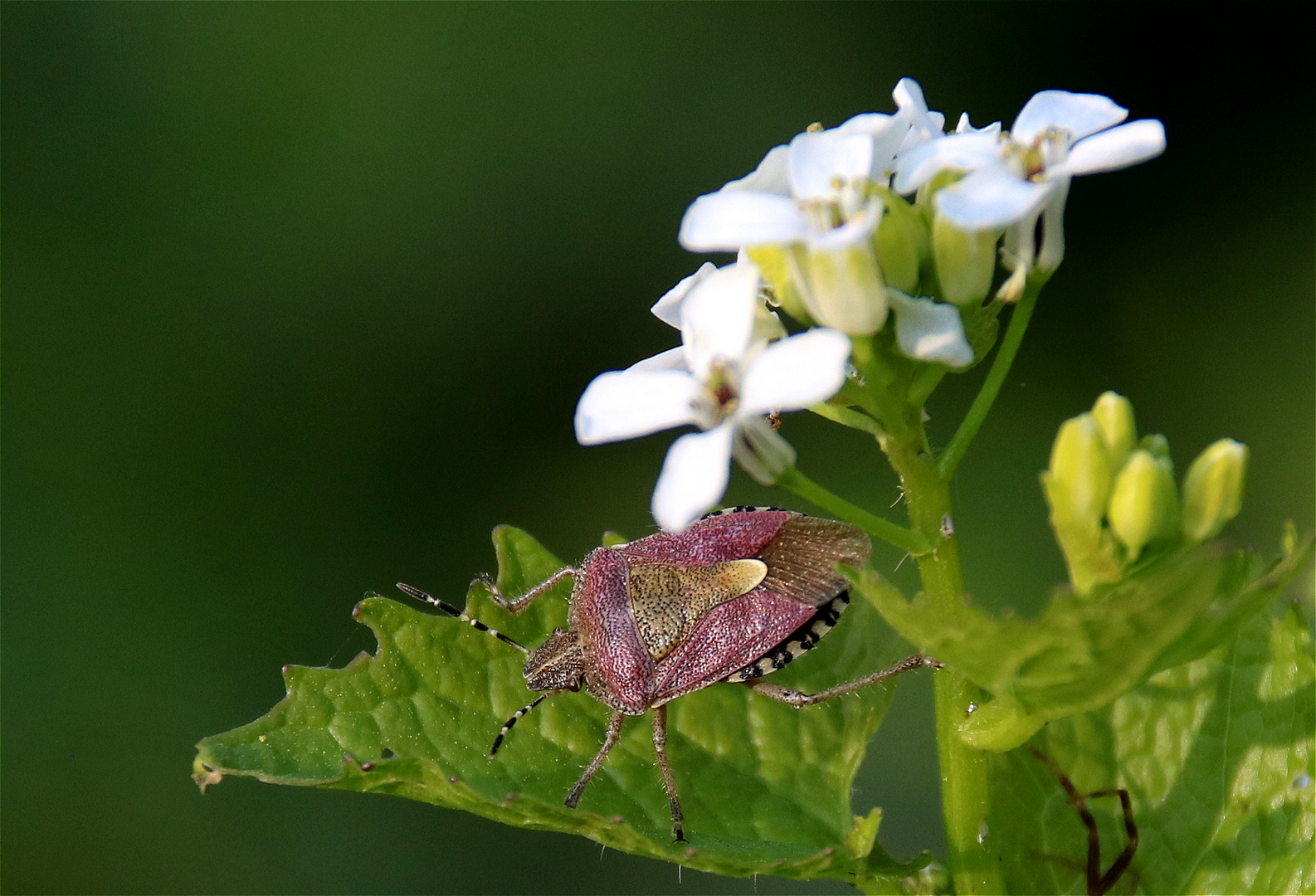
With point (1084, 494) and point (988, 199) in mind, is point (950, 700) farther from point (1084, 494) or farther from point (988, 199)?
point (988, 199)

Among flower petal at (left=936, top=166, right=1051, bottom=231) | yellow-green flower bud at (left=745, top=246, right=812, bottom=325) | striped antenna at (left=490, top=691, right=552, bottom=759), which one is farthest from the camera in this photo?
striped antenna at (left=490, top=691, right=552, bottom=759)

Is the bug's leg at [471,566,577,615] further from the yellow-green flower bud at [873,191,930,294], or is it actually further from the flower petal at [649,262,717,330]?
the yellow-green flower bud at [873,191,930,294]

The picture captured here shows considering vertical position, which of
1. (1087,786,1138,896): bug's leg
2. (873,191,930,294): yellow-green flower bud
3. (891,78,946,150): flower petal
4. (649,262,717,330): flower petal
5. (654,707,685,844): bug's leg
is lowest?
(1087,786,1138,896): bug's leg

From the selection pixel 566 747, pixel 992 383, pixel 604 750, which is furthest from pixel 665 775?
pixel 992 383

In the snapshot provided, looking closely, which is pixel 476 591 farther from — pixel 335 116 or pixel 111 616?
pixel 335 116

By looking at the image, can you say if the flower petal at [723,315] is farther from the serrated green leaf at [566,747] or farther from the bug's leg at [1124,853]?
the bug's leg at [1124,853]

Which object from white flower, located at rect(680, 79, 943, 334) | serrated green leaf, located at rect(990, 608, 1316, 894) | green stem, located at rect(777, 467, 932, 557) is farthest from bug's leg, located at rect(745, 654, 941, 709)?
white flower, located at rect(680, 79, 943, 334)

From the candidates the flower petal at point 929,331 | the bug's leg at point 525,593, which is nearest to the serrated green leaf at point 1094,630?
the flower petal at point 929,331
